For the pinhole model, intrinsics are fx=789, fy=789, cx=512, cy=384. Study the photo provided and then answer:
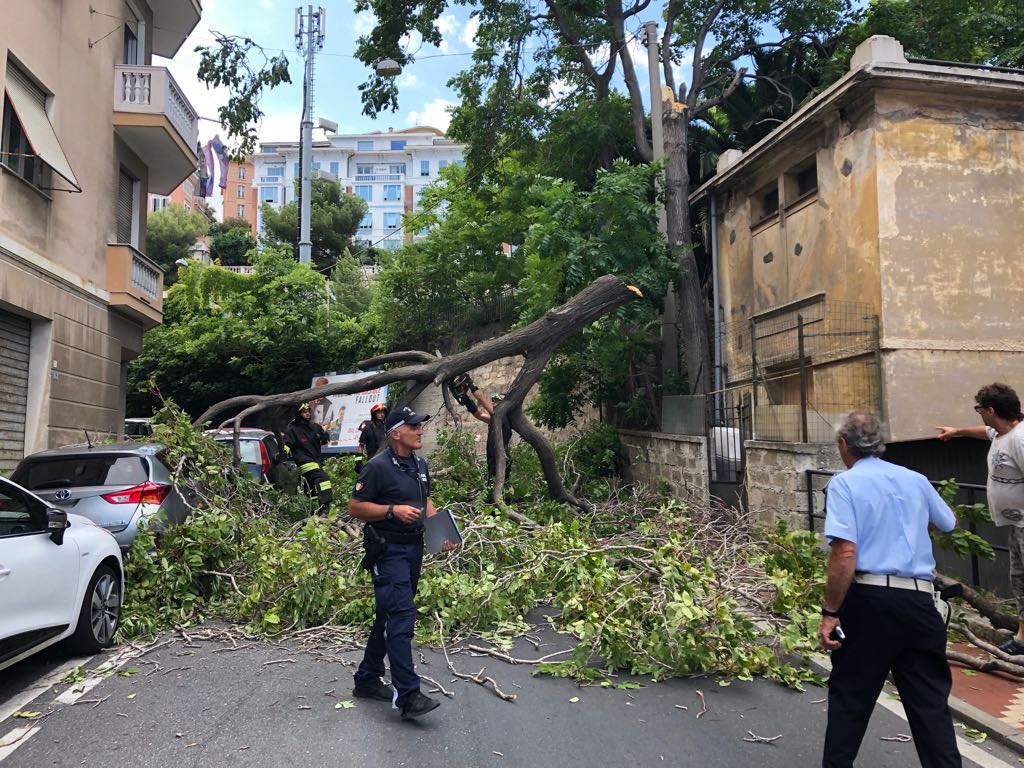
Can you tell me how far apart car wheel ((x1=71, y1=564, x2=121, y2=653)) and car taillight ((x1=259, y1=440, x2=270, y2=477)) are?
4258 millimetres

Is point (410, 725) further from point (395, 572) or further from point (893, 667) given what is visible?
point (893, 667)

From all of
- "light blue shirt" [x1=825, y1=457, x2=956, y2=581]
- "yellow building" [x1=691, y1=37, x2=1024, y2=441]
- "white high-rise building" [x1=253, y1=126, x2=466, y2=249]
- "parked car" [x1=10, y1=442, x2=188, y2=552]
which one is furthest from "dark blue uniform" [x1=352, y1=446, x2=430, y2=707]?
"white high-rise building" [x1=253, y1=126, x2=466, y2=249]

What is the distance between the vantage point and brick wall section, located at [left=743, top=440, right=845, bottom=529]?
342 inches

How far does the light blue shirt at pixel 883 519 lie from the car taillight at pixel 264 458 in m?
8.46

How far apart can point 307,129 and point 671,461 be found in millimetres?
17501

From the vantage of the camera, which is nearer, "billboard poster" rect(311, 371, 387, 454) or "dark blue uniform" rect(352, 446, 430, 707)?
"dark blue uniform" rect(352, 446, 430, 707)

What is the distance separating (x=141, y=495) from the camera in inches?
284

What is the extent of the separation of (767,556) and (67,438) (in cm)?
1083

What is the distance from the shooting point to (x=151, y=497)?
7258mm

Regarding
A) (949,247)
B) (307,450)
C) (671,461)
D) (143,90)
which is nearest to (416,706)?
(307,450)

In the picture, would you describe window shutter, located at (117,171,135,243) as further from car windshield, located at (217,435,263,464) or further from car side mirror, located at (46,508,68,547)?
car side mirror, located at (46,508,68,547)

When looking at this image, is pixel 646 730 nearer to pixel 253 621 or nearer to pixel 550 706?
pixel 550 706

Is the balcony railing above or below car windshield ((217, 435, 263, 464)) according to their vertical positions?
above

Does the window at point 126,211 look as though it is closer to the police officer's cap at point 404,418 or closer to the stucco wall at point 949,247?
the police officer's cap at point 404,418
